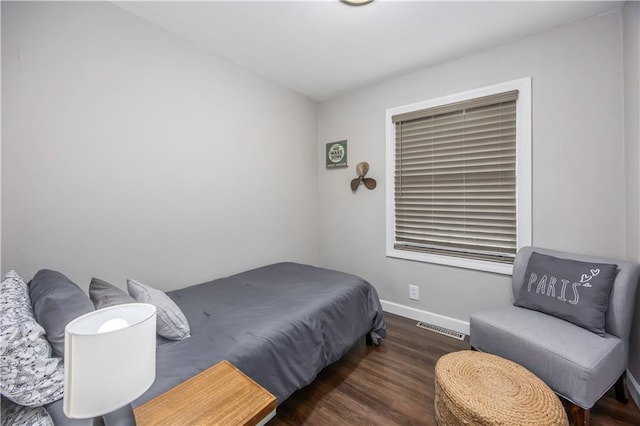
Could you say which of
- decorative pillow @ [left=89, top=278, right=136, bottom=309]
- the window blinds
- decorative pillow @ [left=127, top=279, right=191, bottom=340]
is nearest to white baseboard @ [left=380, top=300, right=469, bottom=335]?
the window blinds

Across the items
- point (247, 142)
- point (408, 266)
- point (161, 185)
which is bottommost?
point (408, 266)

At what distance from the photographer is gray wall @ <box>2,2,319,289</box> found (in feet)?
4.78

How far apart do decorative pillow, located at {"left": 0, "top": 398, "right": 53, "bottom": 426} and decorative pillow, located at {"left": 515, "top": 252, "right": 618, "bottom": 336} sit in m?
2.55

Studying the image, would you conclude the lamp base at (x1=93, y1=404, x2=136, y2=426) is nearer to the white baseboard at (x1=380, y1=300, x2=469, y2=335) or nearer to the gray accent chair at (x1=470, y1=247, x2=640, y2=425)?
the gray accent chair at (x1=470, y1=247, x2=640, y2=425)

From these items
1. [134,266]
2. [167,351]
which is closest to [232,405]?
[167,351]

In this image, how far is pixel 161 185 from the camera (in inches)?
79.3

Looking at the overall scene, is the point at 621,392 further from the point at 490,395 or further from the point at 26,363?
the point at 26,363

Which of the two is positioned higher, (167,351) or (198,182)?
(198,182)

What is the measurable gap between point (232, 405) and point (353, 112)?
3.05m

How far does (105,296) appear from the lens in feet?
4.12

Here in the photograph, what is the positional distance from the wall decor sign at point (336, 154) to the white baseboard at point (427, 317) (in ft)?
5.73

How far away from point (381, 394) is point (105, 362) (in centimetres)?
168

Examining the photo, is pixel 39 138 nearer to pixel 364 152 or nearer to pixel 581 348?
pixel 364 152

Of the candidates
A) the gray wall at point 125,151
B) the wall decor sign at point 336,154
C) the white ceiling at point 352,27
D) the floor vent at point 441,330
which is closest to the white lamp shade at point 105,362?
the gray wall at point 125,151
